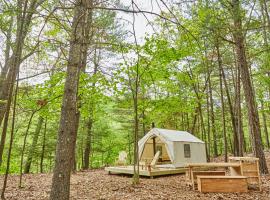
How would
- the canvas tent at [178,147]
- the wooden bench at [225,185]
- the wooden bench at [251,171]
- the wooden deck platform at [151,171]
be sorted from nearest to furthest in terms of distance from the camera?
the wooden bench at [225,185]
the wooden bench at [251,171]
the wooden deck platform at [151,171]
the canvas tent at [178,147]

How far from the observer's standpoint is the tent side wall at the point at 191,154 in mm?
9539

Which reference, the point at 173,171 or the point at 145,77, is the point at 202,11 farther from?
the point at 173,171

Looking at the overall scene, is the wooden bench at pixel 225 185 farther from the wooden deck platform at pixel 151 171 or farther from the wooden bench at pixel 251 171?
the wooden deck platform at pixel 151 171

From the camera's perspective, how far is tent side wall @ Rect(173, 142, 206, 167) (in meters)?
9.54

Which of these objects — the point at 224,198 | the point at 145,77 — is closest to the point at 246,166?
the point at 224,198

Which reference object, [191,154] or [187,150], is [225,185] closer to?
[187,150]

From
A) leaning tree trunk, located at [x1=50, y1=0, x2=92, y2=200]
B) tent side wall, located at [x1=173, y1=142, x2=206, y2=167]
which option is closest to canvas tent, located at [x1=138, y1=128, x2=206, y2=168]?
tent side wall, located at [x1=173, y1=142, x2=206, y2=167]

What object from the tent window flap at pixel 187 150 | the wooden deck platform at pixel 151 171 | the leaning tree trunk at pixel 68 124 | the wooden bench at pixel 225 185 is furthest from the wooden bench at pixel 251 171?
the leaning tree trunk at pixel 68 124

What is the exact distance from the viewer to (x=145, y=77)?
25.8ft

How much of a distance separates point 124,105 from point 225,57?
246 inches

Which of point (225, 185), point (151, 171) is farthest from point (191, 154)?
point (225, 185)

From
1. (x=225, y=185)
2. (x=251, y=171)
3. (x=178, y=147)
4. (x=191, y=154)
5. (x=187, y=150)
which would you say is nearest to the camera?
(x=225, y=185)

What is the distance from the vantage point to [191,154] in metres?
10.2

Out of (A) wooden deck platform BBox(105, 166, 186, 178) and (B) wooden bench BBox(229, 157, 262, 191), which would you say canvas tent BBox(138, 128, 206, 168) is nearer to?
(A) wooden deck platform BBox(105, 166, 186, 178)
